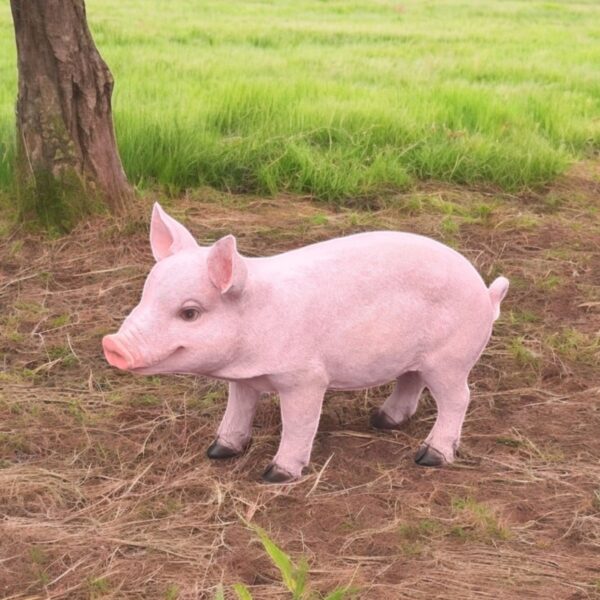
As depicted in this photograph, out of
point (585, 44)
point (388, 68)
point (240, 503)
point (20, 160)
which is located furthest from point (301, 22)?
point (240, 503)

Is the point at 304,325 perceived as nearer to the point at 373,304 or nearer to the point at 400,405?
the point at 373,304

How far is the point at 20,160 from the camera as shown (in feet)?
15.0

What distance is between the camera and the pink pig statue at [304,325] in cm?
253

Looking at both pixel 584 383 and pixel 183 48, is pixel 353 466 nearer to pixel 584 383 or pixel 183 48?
pixel 584 383

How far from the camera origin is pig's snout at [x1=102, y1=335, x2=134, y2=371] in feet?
8.04

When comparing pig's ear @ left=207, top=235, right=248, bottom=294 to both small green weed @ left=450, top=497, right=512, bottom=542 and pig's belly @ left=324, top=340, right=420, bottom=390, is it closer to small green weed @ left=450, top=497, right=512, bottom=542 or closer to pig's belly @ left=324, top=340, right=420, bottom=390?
pig's belly @ left=324, top=340, right=420, bottom=390

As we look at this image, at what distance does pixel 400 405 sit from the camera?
3.13 m

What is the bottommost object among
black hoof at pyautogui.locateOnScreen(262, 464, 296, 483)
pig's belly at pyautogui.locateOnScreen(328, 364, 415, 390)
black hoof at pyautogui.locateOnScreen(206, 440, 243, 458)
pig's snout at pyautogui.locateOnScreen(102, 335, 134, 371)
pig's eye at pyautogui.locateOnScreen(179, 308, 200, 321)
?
black hoof at pyautogui.locateOnScreen(206, 440, 243, 458)

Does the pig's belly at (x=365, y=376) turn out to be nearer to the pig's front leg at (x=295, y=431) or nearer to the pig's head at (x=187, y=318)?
the pig's front leg at (x=295, y=431)

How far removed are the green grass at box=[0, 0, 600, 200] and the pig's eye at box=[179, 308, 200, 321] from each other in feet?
8.81

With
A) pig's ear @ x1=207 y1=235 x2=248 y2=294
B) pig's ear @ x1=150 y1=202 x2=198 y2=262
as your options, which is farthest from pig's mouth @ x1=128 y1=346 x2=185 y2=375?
pig's ear @ x1=150 y1=202 x2=198 y2=262

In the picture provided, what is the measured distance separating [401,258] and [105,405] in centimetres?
109

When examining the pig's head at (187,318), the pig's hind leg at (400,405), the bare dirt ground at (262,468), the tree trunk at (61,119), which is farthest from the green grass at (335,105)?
the pig's head at (187,318)

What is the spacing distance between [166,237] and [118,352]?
0.40 metres
